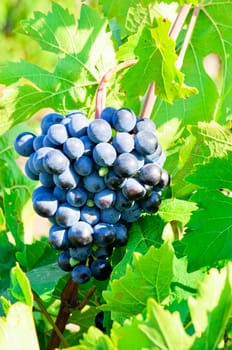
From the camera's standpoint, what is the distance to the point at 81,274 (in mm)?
929

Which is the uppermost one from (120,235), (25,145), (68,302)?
(25,145)

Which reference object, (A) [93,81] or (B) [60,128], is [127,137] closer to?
(B) [60,128]

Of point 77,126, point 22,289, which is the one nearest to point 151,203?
point 77,126

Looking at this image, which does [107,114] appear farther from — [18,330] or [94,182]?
[18,330]

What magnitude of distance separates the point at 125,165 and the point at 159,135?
163mm

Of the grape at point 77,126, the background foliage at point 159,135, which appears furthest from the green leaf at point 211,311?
the grape at point 77,126

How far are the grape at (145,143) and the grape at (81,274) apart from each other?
0.51 feet

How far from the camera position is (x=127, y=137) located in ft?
2.97

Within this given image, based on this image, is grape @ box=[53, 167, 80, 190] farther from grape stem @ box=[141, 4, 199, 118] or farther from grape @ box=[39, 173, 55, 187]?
grape stem @ box=[141, 4, 199, 118]

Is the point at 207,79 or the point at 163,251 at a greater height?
the point at 207,79

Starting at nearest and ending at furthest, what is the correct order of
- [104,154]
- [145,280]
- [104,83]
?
[145,280]
[104,154]
[104,83]

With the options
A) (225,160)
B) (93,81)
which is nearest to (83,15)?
(93,81)

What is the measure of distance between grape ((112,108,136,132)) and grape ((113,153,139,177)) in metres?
0.03

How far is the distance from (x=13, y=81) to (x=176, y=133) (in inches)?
9.2
